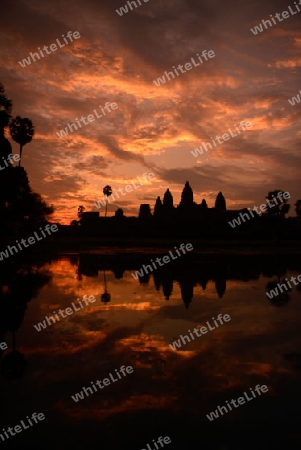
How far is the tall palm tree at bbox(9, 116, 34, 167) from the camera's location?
41.1 metres

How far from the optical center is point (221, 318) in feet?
29.4

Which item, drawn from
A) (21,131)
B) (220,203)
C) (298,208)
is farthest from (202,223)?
(21,131)

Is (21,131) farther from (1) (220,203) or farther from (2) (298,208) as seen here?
(1) (220,203)

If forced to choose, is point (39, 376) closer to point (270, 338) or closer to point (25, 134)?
point (270, 338)

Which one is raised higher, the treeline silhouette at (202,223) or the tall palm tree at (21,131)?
the tall palm tree at (21,131)

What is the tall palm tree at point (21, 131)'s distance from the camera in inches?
1619

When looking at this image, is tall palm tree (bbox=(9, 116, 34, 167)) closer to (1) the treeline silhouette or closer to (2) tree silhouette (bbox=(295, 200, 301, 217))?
(1) the treeline silhouette

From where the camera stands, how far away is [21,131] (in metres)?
41.2

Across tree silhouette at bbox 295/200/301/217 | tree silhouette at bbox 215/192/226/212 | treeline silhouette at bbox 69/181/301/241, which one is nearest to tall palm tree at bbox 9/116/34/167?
treeline silhouette at bbox 69/181/301/241

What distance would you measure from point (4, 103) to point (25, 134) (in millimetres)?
19517

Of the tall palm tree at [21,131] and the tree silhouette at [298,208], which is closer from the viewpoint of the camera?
the tall palm tree at [21,131]

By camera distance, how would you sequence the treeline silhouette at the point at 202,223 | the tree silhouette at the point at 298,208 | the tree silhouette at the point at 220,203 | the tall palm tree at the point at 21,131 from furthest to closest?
the tree silhouette at the point at 220,203
the tree silhouette at the point at 298,208
the treeline silhouette at the point at 202,223
the tall palm tree at the point at 21,131

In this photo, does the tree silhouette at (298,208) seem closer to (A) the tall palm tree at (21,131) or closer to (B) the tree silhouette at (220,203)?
(B) the tree silhouette at (220,203)

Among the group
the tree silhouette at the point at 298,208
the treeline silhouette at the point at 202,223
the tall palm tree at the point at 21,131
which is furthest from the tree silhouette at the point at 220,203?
the tall palm tree at the point at 21,131
